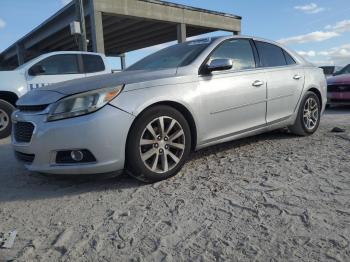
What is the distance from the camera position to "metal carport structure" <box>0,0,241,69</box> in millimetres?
16078

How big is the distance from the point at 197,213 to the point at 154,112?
3.63ft

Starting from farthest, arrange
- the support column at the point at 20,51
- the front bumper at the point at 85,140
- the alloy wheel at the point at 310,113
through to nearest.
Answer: the support column at the point at 20,51 < the alloy wheel at the point at 310,113 < the front bumper at the point at 85,140

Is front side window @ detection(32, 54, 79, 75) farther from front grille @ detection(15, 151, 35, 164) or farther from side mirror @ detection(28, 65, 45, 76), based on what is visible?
front grille @ detection(15, 151, 35, 164)

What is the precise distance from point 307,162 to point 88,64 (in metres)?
6.04

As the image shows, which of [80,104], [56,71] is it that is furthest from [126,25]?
[80,104]

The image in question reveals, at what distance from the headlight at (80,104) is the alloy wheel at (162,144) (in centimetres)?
48

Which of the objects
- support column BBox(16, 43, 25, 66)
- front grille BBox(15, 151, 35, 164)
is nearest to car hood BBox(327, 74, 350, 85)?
front grille BBox(15, 151, 35, 164)

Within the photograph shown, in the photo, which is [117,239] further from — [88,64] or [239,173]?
[88,64]

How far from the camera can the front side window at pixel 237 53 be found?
13.8 ft

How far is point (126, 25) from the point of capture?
70.3 feet

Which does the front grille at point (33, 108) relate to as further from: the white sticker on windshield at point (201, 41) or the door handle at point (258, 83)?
the door handle at point (258, 83)

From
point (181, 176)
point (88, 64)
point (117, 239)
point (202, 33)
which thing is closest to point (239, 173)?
point (181, 176)

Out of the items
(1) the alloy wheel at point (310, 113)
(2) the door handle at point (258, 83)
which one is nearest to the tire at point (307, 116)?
(1) the alloy wheel at point (310, 113)

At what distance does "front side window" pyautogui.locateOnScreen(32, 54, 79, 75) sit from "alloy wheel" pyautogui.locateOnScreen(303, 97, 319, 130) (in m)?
5.27
